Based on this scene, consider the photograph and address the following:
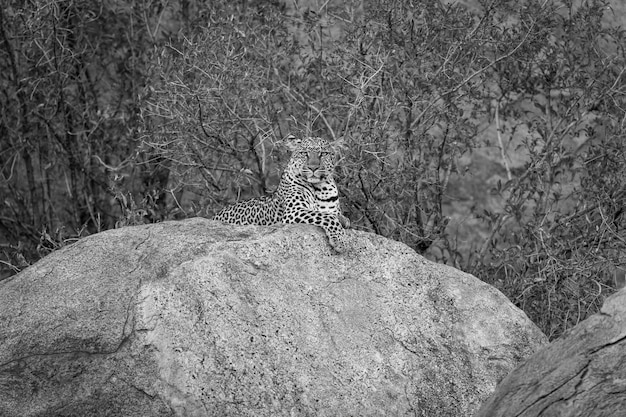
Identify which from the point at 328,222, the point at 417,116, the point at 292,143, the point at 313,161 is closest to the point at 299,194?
the point at 313,161

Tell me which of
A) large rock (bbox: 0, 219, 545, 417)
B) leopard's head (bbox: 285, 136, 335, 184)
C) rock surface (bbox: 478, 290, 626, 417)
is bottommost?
large rock (bbox: 0, 219, 545, 417)

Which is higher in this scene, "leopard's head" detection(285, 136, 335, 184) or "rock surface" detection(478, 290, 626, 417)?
"rock surface" detection(478, 290, 626, 417)

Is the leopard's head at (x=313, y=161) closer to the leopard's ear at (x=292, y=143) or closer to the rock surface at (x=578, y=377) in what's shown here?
the leopard's ear at (x=292, y=143)

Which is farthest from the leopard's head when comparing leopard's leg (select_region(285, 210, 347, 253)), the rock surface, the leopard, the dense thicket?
the rock surface

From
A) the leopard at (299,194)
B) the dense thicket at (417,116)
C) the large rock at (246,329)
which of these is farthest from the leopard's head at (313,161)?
the large rock at (246,329)

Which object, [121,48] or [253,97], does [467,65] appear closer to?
[253,97]

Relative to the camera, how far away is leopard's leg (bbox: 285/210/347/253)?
9.54 meters

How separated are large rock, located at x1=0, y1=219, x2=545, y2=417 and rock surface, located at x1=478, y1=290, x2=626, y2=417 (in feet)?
4.76

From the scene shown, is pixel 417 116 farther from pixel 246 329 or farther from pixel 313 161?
pixel 246 329

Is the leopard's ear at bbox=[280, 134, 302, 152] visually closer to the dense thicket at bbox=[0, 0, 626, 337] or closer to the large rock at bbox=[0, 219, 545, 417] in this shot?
the dense thicket at bbox=[0, 0, 626, 337]

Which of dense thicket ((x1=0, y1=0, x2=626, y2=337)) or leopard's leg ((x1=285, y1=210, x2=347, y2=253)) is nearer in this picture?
leopard's leg ((x1=285, y1=210, x2=347, y2=253))

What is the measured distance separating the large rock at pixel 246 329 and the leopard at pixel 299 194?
1.52 metres

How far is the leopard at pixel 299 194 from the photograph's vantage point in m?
11.1

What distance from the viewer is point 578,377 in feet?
23.9
